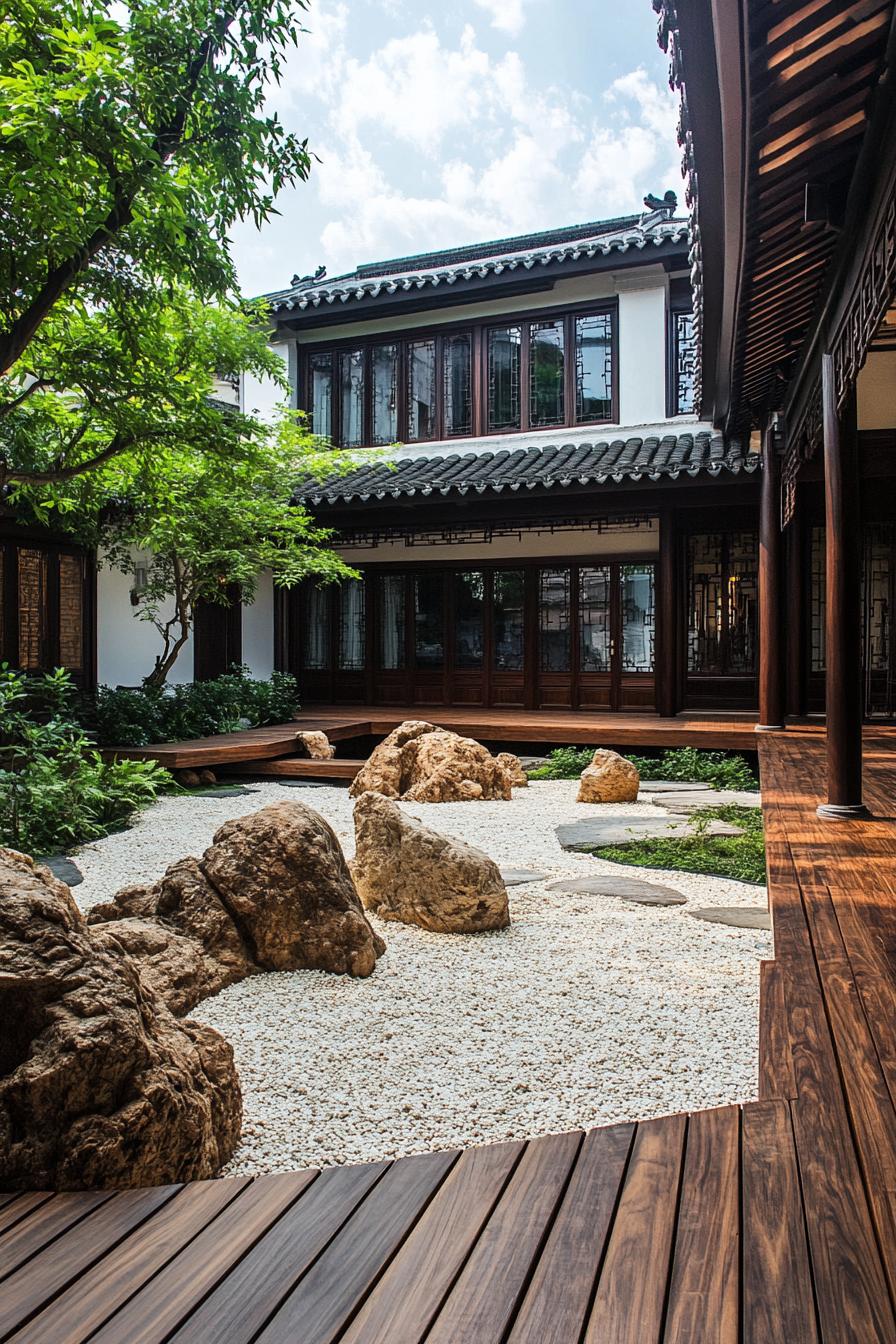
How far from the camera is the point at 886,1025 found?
2459 millimetres

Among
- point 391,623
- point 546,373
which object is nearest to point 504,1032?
point 391,623

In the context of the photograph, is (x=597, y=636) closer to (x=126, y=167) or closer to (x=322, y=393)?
(x=322, y=393)

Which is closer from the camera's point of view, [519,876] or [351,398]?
[519,876]

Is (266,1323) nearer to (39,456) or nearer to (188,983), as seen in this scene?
(188,983)

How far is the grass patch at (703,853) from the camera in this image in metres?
5.82

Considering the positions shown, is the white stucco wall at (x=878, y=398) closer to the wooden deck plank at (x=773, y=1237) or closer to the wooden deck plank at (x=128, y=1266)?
the wooden deck plank at (x=773, y=1237)

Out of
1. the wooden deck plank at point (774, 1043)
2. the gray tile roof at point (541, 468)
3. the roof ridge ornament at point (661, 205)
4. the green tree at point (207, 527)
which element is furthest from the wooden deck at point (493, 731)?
the wooden deck plank at point (774, 1043)

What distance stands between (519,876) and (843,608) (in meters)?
2.34

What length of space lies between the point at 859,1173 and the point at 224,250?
5622mm

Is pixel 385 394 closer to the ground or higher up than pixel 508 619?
higher up

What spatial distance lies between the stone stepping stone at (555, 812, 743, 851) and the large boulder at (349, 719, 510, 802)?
1487 millimetres

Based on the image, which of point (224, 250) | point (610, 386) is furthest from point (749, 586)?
point (224, 250)

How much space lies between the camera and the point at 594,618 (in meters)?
12.7

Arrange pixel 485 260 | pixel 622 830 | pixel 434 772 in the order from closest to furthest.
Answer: pixel 622 830 < pixel 434 772 < pixel 485 260
